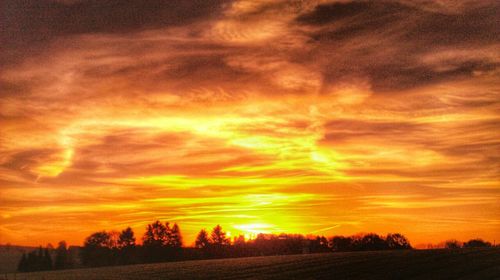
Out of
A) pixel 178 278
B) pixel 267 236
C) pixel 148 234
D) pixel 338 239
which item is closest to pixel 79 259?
pixel 148 234

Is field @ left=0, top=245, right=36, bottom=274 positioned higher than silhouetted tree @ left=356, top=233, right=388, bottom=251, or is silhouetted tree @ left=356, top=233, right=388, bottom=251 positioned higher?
field @ left=0, top=245, right=36, bottom=274

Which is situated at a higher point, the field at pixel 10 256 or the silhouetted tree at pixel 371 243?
the field at pixel 10 256

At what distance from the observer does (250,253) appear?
133m

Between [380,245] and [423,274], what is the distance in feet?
283

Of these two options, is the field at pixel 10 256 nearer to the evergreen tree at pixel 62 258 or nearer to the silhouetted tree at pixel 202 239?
the evergreen tree at pixel 62 258

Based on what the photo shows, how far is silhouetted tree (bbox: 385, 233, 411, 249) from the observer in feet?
431

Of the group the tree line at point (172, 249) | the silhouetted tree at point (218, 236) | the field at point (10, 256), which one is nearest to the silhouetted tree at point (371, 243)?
the tree line at point (172, 249)

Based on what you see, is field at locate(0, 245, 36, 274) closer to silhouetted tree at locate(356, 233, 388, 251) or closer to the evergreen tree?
the evergreen tree

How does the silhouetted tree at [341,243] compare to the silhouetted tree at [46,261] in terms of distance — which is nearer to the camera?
the silhouetted tree at [341,243]

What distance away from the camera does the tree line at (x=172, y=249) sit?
431 ft

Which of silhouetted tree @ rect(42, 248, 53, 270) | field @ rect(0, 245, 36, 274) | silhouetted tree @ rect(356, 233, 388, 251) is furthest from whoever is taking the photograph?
field @ rect(0, 245, 36, 274)

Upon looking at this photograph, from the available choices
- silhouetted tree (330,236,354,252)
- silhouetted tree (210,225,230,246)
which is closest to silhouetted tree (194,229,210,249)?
silhouetted tree (210,225,230,246)

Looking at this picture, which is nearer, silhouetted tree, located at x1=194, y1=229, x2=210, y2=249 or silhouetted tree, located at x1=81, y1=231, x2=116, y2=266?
silhouetted tree, located at x1=81, y1=231, x2=116, y2=266

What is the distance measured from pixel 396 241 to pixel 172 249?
2096 inches
